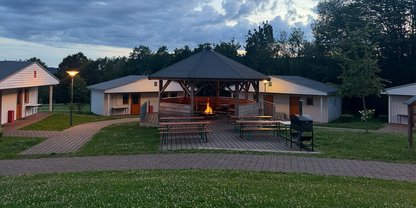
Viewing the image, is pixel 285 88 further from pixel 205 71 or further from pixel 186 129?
pixel 186 129

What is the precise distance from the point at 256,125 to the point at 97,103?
22.3 metres

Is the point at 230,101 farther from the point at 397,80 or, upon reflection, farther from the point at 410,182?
the point at 397,80

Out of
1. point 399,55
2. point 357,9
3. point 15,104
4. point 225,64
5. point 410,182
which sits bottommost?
point 410,182

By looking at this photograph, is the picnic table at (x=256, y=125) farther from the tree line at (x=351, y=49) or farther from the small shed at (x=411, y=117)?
the tree line at (x=351, y=49)

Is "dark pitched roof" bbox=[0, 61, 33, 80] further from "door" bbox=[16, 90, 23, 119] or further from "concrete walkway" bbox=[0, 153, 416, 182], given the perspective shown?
"concrete walkway" bbox=[0, 153, 416, 182]

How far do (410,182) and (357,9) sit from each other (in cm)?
3322

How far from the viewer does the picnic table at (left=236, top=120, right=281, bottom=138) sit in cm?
1480

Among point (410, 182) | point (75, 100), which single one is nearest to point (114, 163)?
point (410, 182)

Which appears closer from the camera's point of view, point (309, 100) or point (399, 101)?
point (399, 101)

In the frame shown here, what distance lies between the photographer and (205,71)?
63.7 feet

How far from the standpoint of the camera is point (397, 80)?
117ft

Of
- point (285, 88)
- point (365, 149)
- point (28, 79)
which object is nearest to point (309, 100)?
point (285, 88)

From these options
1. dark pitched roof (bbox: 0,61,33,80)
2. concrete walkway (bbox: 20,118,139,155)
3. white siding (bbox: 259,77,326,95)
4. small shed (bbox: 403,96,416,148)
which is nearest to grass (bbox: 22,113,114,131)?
concrete walkway (bbox: 20,118,139,155)

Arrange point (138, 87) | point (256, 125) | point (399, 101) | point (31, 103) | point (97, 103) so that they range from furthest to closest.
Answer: point (97, 103)
point (138, 87)
point (399, 101)
point (31, 103)
point (256, 125)
